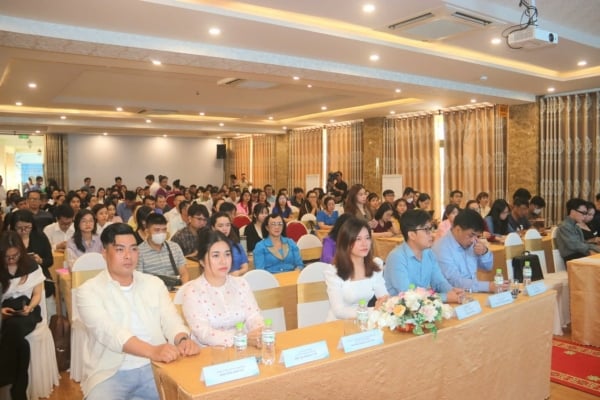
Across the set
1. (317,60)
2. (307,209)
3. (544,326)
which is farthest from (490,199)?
(544,326)

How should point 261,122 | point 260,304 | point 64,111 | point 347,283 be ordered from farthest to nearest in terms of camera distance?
point 261,122, point 64,111, point 260,304, point 347,283

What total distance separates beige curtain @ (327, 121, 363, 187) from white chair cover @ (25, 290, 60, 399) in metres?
11.0

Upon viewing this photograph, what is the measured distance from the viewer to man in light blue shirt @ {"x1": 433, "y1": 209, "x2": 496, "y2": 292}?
12.7ft

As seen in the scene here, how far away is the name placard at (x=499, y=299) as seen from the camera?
10.4 ft

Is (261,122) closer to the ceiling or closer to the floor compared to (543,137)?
closer to the ceiling

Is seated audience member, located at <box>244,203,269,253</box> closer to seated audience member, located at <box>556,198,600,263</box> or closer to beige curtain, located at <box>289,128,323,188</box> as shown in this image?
seated audience member, located at <box>556,198,600,263</box>

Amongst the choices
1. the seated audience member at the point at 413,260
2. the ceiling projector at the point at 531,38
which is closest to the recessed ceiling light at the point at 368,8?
the ceiling projector at the point at 531,38

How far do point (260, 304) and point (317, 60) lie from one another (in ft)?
13.9

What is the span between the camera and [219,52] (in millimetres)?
6121

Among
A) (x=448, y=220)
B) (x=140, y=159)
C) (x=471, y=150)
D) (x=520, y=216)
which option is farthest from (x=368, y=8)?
(x=140, y=159)

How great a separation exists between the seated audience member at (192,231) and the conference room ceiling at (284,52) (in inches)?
75.9

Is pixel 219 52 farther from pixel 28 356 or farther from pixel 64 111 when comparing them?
pixel 64 111

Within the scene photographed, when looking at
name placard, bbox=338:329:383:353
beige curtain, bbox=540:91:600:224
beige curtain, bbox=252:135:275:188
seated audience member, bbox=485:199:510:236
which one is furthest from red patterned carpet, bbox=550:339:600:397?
beige curtain, bbox=252:135:275:188

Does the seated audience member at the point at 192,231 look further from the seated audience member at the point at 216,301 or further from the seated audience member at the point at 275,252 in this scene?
the seated audience member at the point at 216,301
